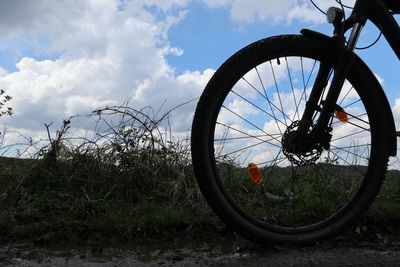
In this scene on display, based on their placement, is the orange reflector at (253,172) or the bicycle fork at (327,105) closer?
the bicycle fork at (327,105)

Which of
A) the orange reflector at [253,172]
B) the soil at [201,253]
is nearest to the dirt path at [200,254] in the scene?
the soil at [201,253]

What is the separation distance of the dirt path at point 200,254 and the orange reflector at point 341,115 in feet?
2.23

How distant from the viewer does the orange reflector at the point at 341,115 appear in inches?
111

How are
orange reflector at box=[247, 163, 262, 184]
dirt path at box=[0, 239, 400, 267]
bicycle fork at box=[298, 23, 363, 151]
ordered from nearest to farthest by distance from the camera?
1. dirt path at box=[0, 239, 400, 267]
2. bicycle fork at box=[298, 23, 363, 151]
3. orange reflector at box=[247, 163, 262, 184]

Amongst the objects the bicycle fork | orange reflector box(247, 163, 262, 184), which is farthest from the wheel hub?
orange reflector box(247, 163, 262, 184)

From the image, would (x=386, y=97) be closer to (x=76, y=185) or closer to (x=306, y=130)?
(x=306, y=130)

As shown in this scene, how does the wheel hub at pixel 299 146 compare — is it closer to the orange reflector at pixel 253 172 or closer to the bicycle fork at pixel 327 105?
the bicycle fork at pixel 327 105

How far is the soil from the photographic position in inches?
101

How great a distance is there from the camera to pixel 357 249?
2779mm

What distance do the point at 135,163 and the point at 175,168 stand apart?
334mm

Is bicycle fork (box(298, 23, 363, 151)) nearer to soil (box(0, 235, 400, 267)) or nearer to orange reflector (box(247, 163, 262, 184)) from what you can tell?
orange reflector (box(247, 163, 262, 184))

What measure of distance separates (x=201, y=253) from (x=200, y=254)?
0.02 meters

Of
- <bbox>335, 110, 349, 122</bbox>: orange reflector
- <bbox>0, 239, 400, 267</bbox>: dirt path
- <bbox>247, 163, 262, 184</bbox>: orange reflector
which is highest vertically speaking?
<bbox>335, 110, 349, 122</bbox>: orange reflector

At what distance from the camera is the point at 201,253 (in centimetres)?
279
